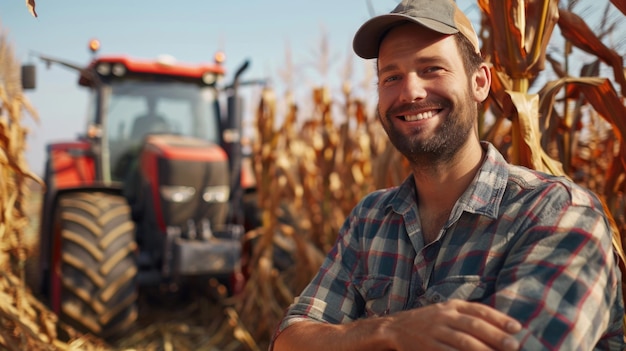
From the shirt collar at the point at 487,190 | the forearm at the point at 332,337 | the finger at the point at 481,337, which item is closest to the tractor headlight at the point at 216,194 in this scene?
the forearm at the point at 332,337

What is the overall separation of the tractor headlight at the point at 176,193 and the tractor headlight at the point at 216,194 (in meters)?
0.11

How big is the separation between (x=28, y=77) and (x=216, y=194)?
1398mm

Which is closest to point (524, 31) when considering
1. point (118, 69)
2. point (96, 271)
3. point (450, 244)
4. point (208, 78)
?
point (450, 244)

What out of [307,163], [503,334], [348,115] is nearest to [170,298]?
[307,163]

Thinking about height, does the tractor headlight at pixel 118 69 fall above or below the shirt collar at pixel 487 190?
above

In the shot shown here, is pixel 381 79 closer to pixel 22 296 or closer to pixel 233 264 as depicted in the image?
pixel 22 296

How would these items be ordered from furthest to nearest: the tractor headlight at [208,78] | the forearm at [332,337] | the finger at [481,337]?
the tractor headlight at [208,78]
the forearm at [332,337]
the finger at [481,337]

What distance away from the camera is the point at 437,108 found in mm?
1581

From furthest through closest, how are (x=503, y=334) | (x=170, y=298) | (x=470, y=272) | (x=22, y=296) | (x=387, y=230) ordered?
(x=170, y=298), (x=22, y=296), (x=387, y=230), (x=470, y=272), (x=503, y=334)

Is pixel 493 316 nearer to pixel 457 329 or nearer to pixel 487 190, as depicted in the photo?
pixel 457 329

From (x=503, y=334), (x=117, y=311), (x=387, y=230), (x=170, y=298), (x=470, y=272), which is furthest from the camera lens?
(x=170, y=298)

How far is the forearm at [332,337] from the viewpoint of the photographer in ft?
4.44

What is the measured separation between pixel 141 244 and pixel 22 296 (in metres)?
1.73

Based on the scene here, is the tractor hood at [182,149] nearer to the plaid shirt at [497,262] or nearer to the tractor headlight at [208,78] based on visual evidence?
the tractor headlight at [208,78]
